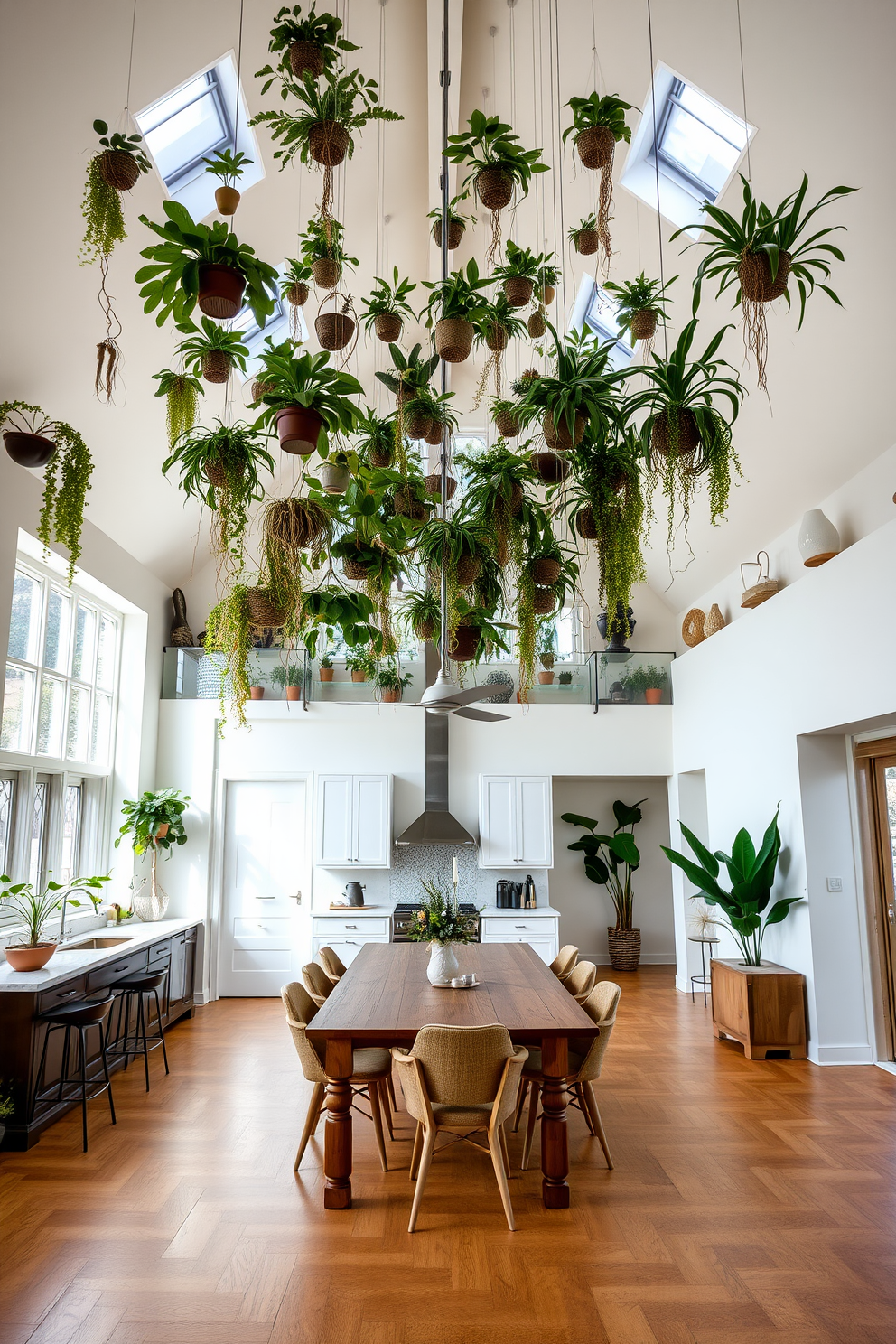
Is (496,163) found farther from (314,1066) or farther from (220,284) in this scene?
(314,1066)

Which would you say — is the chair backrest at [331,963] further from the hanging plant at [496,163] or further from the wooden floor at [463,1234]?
the hanging plant at [496,163]

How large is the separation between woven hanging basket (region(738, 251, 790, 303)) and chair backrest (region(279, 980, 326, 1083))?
11.9ft

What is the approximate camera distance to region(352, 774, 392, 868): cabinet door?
8617mm

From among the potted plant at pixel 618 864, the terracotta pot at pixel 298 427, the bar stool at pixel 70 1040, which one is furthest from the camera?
the potted plant at pixel 618 864

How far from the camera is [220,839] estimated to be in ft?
28.8

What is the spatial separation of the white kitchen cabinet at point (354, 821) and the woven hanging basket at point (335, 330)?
5777 mm

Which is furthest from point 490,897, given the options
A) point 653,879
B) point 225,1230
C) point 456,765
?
point 225,1230

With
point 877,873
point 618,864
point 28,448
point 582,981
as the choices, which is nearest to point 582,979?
point 582,981

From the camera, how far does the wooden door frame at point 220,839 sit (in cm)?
858

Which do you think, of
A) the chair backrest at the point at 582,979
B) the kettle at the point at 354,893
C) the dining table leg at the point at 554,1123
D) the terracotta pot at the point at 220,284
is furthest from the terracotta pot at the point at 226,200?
the kettle at the point at 354,893

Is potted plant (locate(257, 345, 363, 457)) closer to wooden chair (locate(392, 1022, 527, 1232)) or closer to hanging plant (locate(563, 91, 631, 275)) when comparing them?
hanging plant (locate(563, 91, 631, 275))

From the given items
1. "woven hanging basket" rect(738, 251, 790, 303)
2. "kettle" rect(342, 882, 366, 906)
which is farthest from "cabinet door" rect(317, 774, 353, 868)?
"woven hanging basket" rect(738, 251, 790, 303)

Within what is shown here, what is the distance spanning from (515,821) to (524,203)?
5654 millimetres

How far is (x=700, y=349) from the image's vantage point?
21.2 feet
